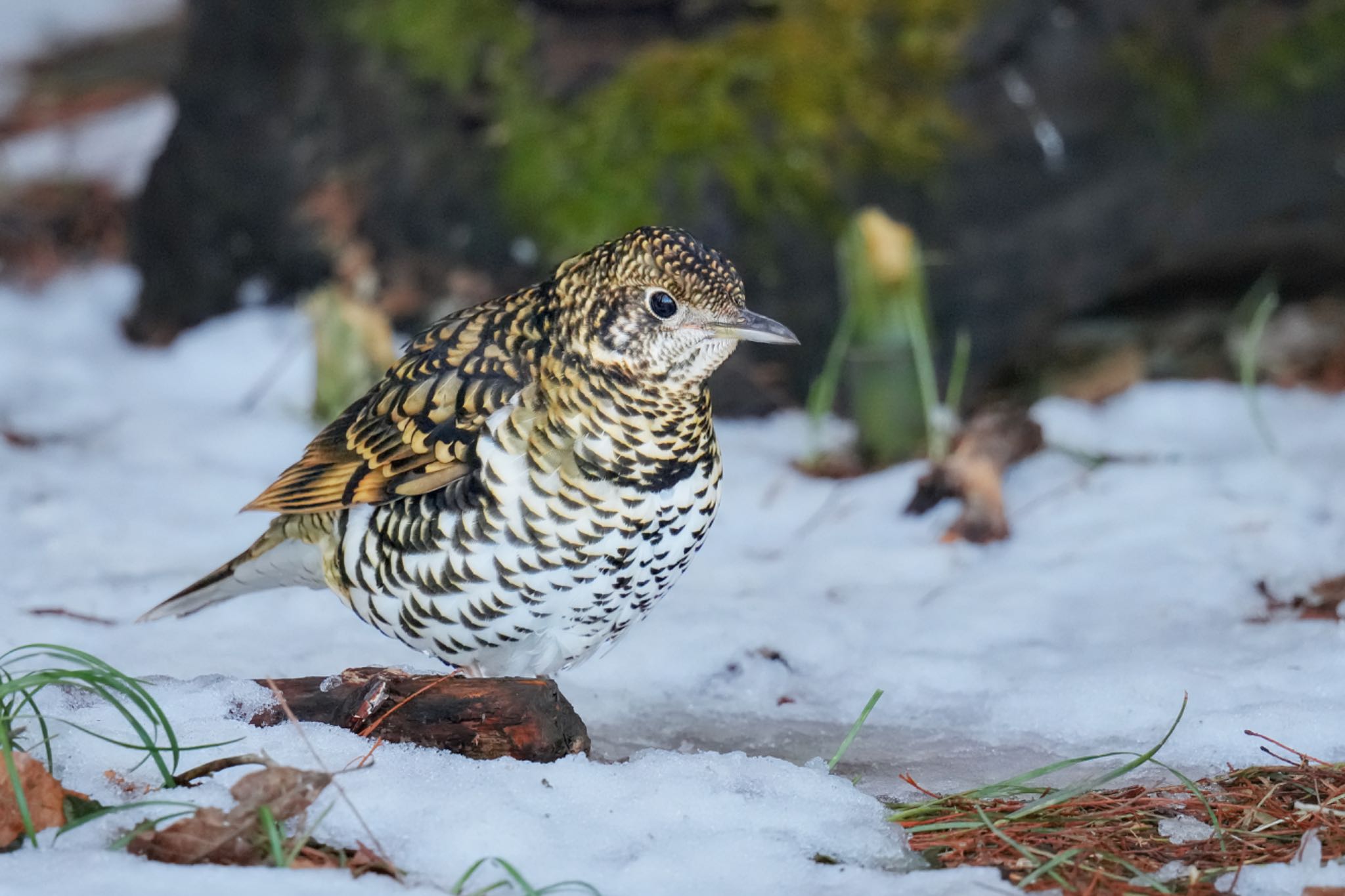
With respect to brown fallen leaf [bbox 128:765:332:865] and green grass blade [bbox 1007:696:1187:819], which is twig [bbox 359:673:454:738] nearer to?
brown fallen leaf [bbox 128:765:332:865]

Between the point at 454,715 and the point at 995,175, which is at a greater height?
the point at 995,175

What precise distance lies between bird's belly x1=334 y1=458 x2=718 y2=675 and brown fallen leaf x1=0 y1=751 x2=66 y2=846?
0.88m

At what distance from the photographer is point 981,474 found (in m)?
5.01

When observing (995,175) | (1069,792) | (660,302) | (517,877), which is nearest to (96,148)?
(995,175)

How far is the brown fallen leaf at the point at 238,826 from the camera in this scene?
253cm

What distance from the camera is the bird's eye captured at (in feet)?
10.5

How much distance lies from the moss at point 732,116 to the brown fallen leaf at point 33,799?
148 inches

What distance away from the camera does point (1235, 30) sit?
21.1 ft

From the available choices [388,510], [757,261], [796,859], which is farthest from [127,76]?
[796,859]

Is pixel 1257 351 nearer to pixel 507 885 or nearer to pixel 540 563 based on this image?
pixel 540 563

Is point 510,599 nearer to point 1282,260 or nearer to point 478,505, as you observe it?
point 478,505

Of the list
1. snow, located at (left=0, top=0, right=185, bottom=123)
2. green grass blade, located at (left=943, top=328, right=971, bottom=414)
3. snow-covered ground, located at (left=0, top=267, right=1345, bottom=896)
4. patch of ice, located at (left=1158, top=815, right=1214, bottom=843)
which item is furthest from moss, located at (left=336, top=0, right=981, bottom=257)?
snow, located at (left=0, top=0, right=185, bottom=123)

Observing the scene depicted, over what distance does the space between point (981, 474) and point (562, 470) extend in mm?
2291

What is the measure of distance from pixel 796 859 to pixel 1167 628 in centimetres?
183
